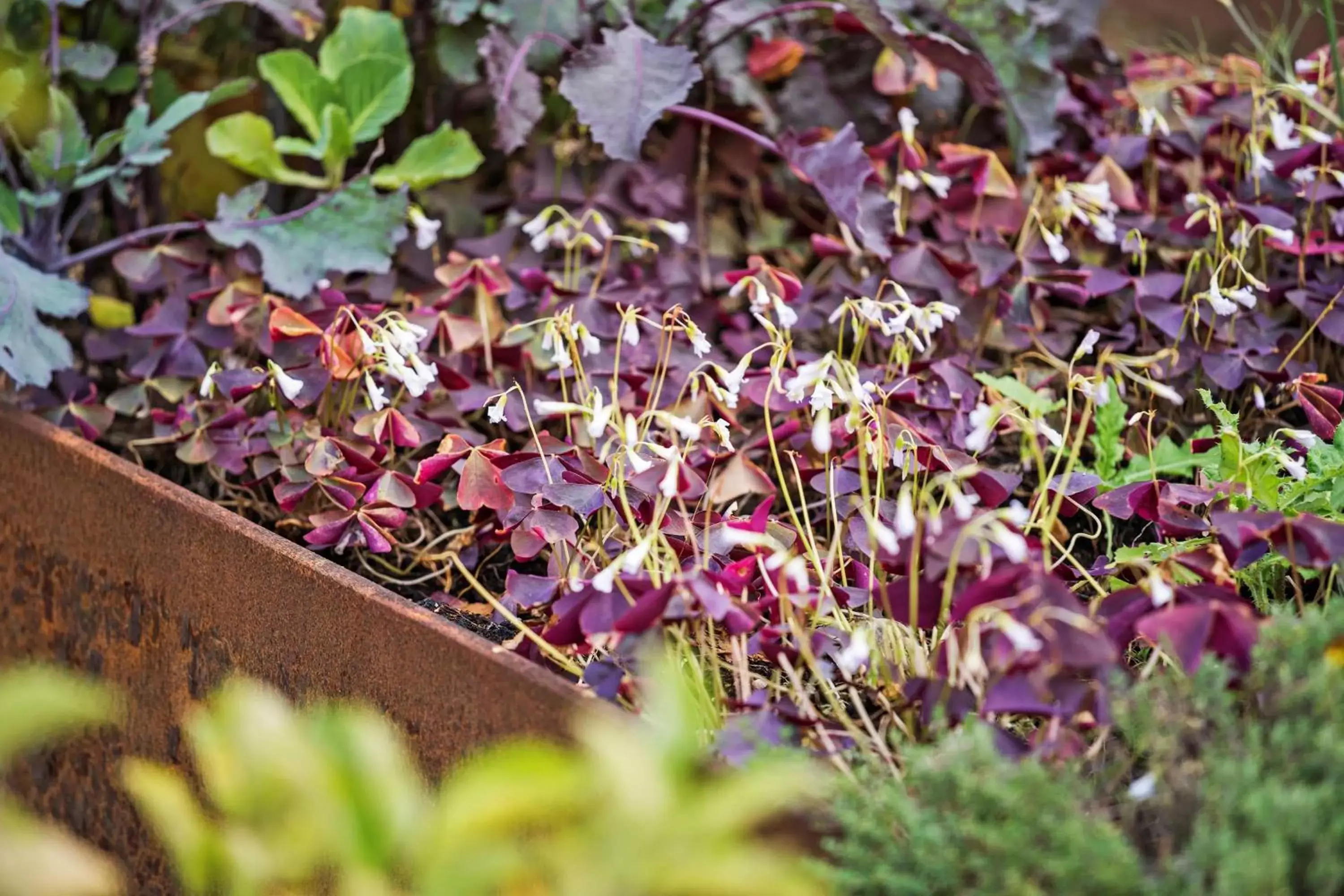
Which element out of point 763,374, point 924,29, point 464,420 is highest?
point 924,29

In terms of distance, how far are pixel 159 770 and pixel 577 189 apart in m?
0.95

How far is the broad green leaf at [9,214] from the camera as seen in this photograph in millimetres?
1765

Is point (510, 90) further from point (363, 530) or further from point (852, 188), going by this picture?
point (363, 530)

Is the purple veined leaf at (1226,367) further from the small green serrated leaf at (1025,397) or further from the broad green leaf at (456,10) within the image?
the broad green leaf at (456,10)

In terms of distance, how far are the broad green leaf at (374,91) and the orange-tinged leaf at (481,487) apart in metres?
0.67

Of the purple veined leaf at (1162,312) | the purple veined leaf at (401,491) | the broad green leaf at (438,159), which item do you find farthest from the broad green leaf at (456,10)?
the purple veined leaf at (1162,312)

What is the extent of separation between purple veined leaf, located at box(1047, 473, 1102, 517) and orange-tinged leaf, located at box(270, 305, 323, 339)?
83cm

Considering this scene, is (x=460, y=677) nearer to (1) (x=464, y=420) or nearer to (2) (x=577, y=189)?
(1) (x=464, y=420)

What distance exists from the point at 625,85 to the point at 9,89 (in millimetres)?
799

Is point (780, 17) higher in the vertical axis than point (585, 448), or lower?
higher

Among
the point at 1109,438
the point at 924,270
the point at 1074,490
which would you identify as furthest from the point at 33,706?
the point at 924,270

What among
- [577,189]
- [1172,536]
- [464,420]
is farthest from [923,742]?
[577,189]

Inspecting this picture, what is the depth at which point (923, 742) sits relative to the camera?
1.06 meters

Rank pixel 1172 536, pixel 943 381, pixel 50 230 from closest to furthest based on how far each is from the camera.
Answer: pixel 1172 536 → pixel 943 381 → pixel 50 230
